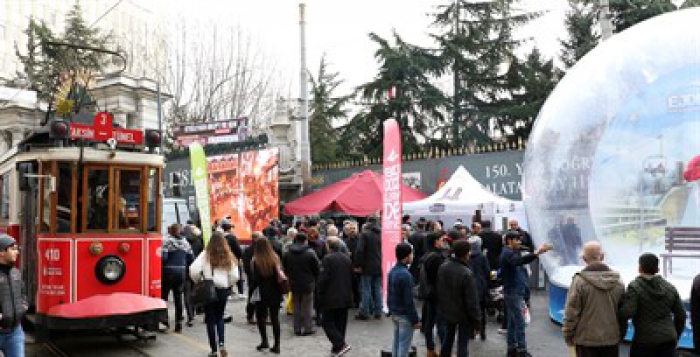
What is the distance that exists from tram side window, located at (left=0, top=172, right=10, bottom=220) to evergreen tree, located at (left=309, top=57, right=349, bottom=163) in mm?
22969

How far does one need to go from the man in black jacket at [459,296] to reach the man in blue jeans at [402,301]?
35 centimetres

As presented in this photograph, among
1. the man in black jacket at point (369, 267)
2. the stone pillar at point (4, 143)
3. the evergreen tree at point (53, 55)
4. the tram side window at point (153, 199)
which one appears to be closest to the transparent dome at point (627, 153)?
the man in black jacket at point (369, 267)

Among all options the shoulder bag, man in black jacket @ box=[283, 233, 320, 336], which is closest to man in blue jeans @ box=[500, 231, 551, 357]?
man in black jacket @ box=[283, 233, 320, 336]

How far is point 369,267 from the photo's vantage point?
38.6 feet

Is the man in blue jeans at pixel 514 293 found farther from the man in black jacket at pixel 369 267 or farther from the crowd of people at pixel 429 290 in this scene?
the man in black jacket at pixel 369 267

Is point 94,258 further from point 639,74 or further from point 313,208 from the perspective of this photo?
point 313,208

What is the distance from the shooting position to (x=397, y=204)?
998 centimetres

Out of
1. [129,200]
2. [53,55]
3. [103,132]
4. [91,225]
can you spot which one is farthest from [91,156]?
[53,55]

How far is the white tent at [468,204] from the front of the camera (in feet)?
51.6

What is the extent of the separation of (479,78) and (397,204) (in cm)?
2286

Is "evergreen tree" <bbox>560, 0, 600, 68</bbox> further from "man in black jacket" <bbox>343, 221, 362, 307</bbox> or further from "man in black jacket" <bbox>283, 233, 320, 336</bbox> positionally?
"man in black jacket" <bbox>283, 233, 320, 336</bbox>

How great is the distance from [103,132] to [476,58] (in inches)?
1002

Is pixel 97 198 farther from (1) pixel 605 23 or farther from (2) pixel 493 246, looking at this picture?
(1) pixel 605 23

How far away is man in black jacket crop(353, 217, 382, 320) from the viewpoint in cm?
1177
